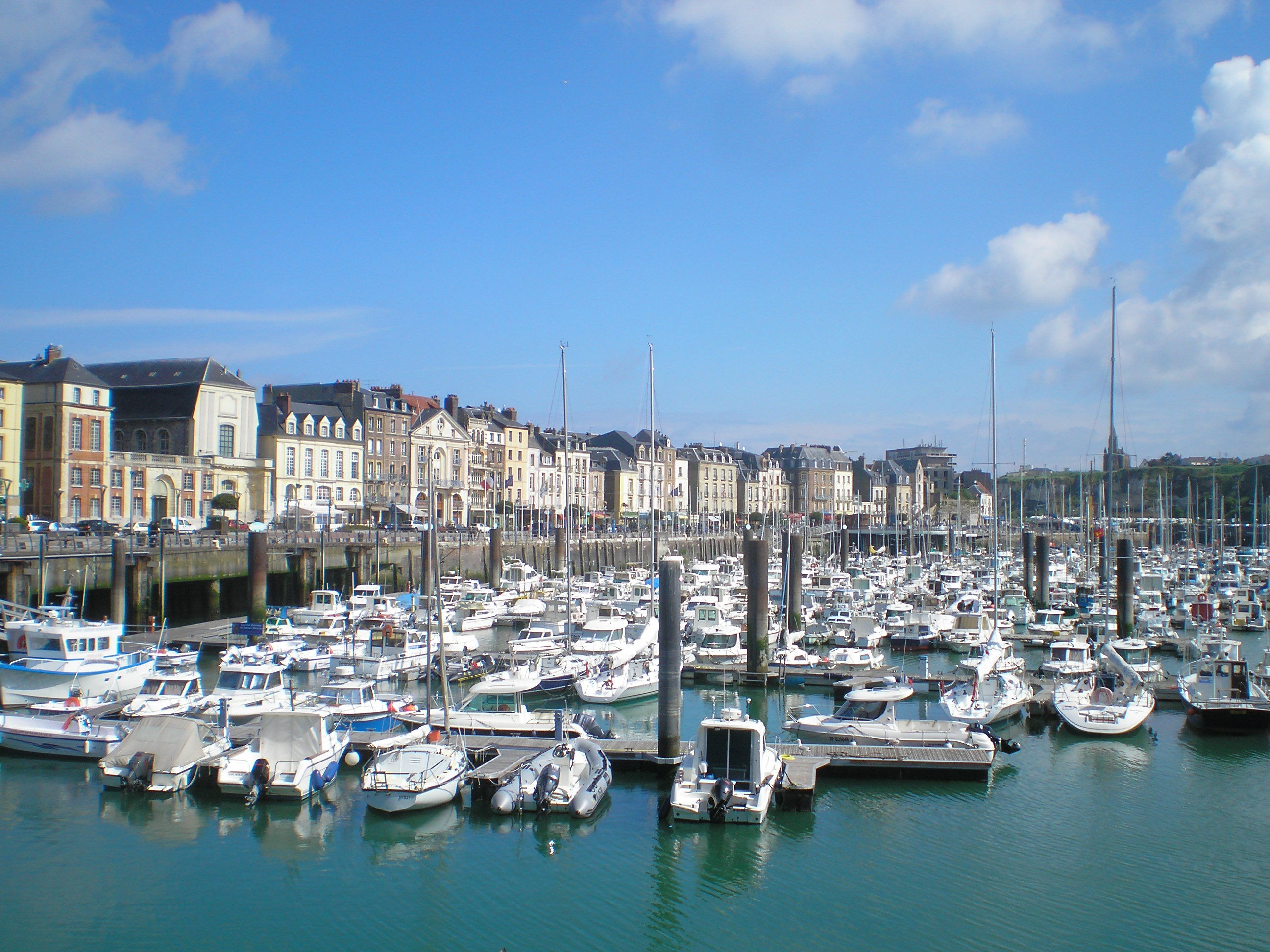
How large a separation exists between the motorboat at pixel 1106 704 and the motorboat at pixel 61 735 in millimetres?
27418

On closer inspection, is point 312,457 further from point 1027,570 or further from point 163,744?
point 163,744

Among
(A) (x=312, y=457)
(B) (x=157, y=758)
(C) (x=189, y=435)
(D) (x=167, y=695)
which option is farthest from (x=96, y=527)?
(B) (x=157, y=758)

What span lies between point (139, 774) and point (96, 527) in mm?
40235

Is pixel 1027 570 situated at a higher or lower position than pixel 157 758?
higher

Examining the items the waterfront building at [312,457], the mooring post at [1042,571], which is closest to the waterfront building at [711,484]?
the waterfront building at [312,457]

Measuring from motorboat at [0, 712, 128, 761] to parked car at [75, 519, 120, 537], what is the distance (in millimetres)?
27492

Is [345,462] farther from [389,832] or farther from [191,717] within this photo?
[389,832]

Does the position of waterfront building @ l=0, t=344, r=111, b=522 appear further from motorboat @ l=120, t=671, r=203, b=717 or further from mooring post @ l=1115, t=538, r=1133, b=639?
mooring post @ l=1115, t=538, r=1133, b=639

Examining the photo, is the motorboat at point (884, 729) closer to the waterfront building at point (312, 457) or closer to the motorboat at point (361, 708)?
the motorboat at point (361, 708)

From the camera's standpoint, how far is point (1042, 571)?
6284 centimetres

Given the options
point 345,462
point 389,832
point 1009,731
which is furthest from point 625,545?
point 389,832

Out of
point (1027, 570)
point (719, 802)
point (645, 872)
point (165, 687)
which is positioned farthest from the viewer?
point (1027, 570)

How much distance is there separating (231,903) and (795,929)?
1042cm

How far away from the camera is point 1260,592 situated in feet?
231
